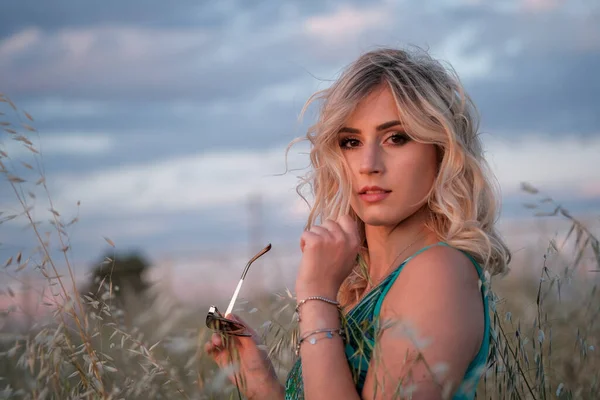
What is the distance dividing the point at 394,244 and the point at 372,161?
399 millimetres

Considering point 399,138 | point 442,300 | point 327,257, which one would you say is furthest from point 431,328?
point 399,138

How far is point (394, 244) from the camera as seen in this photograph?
2.81 meters

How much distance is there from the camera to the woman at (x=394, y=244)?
2.09m

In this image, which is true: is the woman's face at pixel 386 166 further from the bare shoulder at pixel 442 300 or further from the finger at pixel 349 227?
the bare shoulder at pixel 442 300

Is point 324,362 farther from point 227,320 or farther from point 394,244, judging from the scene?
point 394,244

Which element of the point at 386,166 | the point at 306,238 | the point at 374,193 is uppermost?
the point at 386,166

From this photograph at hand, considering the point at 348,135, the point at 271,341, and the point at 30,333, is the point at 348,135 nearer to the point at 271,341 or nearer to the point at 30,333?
the point at 271,341

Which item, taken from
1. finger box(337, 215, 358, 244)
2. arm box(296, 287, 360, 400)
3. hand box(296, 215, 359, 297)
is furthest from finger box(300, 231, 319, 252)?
arm box(296, 287, 360, 400)

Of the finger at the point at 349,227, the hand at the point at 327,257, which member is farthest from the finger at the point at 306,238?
the finger at the point at 349,227

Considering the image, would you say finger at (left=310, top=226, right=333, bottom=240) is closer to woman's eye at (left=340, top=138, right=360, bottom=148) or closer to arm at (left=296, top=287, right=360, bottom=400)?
arm at (left=296, top=287, right=360, bottom=400)

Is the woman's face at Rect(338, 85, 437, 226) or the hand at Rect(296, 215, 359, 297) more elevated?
the woman's face at Rect(338, 85, 437, 226)

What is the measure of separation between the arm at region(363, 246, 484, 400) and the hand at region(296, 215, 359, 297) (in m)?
0.20

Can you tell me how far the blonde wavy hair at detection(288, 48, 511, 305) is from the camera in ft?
8.63

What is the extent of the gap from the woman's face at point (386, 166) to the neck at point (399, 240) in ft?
0.27
